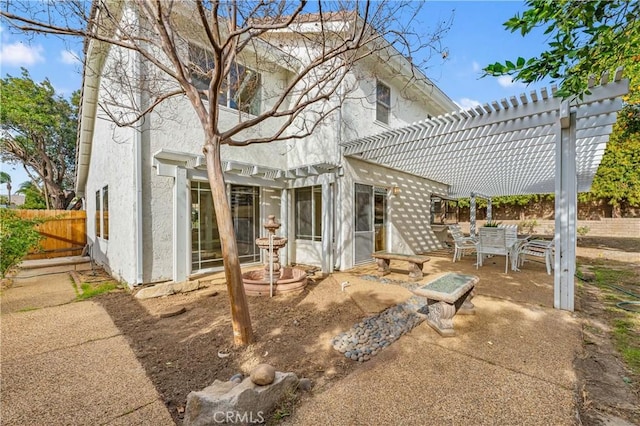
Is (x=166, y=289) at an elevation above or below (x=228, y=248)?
below

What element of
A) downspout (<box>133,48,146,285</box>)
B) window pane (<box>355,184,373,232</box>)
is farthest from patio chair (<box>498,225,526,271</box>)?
downspout (<box>133,48,146,285</box>)

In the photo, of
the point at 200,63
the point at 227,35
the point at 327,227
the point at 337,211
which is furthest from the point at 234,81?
the point at 327,227

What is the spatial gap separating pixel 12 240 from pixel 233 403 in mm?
7066

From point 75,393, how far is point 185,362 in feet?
3.16

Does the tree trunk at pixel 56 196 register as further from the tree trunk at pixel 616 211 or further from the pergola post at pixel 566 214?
the tree trunk at pixel 616 211

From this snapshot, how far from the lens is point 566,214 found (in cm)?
459

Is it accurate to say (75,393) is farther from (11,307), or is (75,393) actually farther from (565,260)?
(565,260)

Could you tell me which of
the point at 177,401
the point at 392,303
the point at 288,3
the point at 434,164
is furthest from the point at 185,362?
the point at 434,164

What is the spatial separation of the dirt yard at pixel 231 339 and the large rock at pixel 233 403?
182mm

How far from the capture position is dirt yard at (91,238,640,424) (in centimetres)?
276

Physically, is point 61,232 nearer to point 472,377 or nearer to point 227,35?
point 227,35

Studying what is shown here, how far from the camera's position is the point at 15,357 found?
10.8ft

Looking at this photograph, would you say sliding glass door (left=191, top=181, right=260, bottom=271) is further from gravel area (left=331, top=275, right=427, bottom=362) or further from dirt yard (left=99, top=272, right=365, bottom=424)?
gravel area (left=331, top=275, right=427, bottom=362)

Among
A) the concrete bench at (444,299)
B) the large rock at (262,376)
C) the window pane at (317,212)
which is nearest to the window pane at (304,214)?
the window pane at (317,212)
